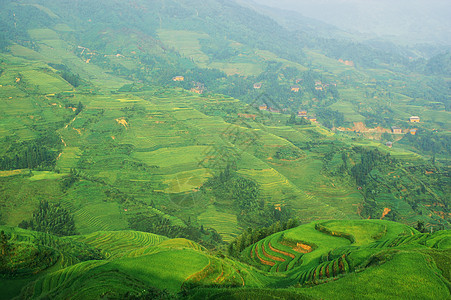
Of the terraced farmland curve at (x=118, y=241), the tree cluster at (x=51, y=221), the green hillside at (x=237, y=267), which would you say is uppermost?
the green hillside at (x=237, y=267)

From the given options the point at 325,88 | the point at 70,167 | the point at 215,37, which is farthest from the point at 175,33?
the point at 70,167

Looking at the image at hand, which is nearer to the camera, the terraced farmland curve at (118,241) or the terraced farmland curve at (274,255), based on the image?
the terraced farmland curve at (274,255)

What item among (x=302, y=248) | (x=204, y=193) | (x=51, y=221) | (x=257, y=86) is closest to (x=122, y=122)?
(x=204, y=193)

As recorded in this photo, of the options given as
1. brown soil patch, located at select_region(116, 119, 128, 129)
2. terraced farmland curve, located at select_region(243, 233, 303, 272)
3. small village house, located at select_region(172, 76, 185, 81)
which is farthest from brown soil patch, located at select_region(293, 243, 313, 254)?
small village house, located at select_region(172, 76, 185, 81)

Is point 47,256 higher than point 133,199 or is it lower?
higher

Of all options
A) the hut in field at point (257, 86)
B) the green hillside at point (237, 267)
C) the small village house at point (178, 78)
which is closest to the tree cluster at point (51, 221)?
the green hillside at point (237, 267)

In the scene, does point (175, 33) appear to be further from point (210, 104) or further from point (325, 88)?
point (210, 104)

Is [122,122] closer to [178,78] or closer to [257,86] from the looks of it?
[178,78]

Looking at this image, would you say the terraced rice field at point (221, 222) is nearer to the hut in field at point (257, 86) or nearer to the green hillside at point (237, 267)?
the green hillside at point (237, 267)

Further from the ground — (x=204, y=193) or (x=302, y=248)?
(x=302, y=248)

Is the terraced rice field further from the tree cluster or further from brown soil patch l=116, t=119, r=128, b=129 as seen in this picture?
brown soil patch l=116, t=119, r=128, b=129

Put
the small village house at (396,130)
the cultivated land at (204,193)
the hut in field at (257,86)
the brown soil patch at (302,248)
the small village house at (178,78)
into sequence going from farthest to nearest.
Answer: the hut in field at (257,86) < the small village house at (178,78) < the small village house at (396,130) < the brown soil patch at (302,248) < the cultivated land at (204,193)
